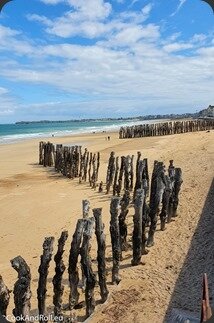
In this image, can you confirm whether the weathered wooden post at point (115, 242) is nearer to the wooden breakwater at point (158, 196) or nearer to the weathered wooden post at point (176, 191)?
the wooden breakwater at point (158, 196)

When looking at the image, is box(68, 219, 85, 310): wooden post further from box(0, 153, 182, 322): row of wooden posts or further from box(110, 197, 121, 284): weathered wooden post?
box(110, 197, 121, 284): weathered wooden post

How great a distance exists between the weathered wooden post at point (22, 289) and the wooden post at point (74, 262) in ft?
3.26

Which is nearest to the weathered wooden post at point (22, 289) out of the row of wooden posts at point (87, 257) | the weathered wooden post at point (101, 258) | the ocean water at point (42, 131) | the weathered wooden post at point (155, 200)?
the row of wooden posts at point (87, 257)

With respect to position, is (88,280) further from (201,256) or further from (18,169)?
(18,169)

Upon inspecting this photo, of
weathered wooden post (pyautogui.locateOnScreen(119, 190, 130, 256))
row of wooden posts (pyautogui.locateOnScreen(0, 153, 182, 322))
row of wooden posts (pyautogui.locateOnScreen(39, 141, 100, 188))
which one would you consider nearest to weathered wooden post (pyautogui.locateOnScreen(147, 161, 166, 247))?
row of wooden posts (pyautogui.locateOnScreen(0, 153, 182, 322))

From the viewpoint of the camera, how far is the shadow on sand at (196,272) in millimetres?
4348

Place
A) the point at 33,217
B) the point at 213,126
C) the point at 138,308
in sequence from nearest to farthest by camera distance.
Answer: the point at 138,308 → the point at 33,217 → the point at 213,126

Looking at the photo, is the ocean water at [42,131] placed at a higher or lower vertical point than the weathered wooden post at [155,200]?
higher

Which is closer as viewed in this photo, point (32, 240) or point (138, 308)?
point (138, 308)

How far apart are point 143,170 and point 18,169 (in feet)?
28.9

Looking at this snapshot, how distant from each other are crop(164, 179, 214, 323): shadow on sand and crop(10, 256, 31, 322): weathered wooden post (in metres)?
1.29

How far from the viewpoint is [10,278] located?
19.0 ft

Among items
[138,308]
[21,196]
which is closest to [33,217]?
[21,196]

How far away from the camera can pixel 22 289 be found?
3723 millimetres
